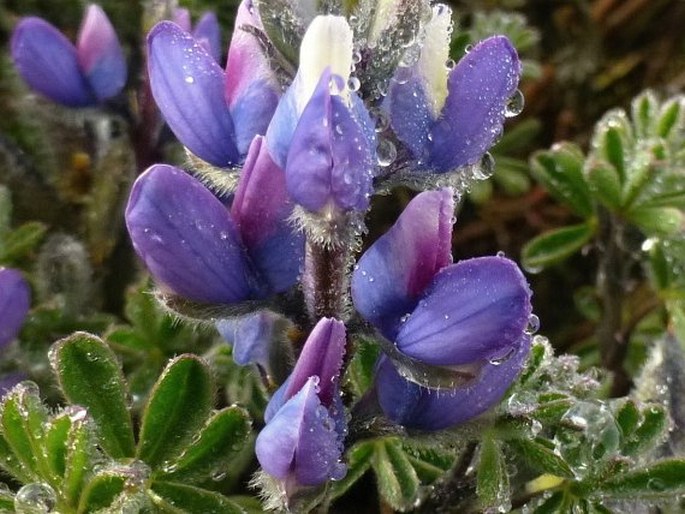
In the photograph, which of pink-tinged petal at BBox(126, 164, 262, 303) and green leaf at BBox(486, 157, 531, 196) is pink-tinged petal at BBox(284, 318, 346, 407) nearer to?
pink-tinged petal at BBox(126, 164, 262, 303)

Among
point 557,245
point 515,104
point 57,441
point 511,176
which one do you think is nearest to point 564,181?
point 557,245

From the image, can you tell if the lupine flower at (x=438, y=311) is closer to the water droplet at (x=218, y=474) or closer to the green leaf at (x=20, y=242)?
the water droplet at (x=218, y=474)

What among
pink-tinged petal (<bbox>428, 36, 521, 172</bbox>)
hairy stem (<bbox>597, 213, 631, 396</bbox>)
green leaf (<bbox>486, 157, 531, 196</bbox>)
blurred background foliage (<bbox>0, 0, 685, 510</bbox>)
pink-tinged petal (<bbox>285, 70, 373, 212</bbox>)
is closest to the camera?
pink-tinged petal (<bbox>285, 70, 373, 212</bbox>)

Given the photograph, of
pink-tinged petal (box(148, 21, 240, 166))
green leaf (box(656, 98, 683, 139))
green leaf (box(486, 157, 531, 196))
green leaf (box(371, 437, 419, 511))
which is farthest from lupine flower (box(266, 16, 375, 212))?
green leaf (box(486, 157, 531, 196))

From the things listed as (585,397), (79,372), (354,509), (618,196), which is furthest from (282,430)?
(618,196)

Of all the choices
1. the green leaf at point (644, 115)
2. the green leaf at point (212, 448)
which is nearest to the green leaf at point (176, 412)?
the green leaf at point (212, 448)

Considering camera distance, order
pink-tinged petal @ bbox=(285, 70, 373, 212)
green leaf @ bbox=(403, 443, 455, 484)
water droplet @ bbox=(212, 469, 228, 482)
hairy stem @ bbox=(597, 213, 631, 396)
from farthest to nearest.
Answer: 1. hairy stem @ bbox=(597, 213, 631, 396)
2. green leaf @ bbox=(403, 443, 455, 484)
3. water droplet @ bbox=(212, 469, 228, 482)
4. pink-tinged petal @ bbox=(285, 70, 373, 212)
